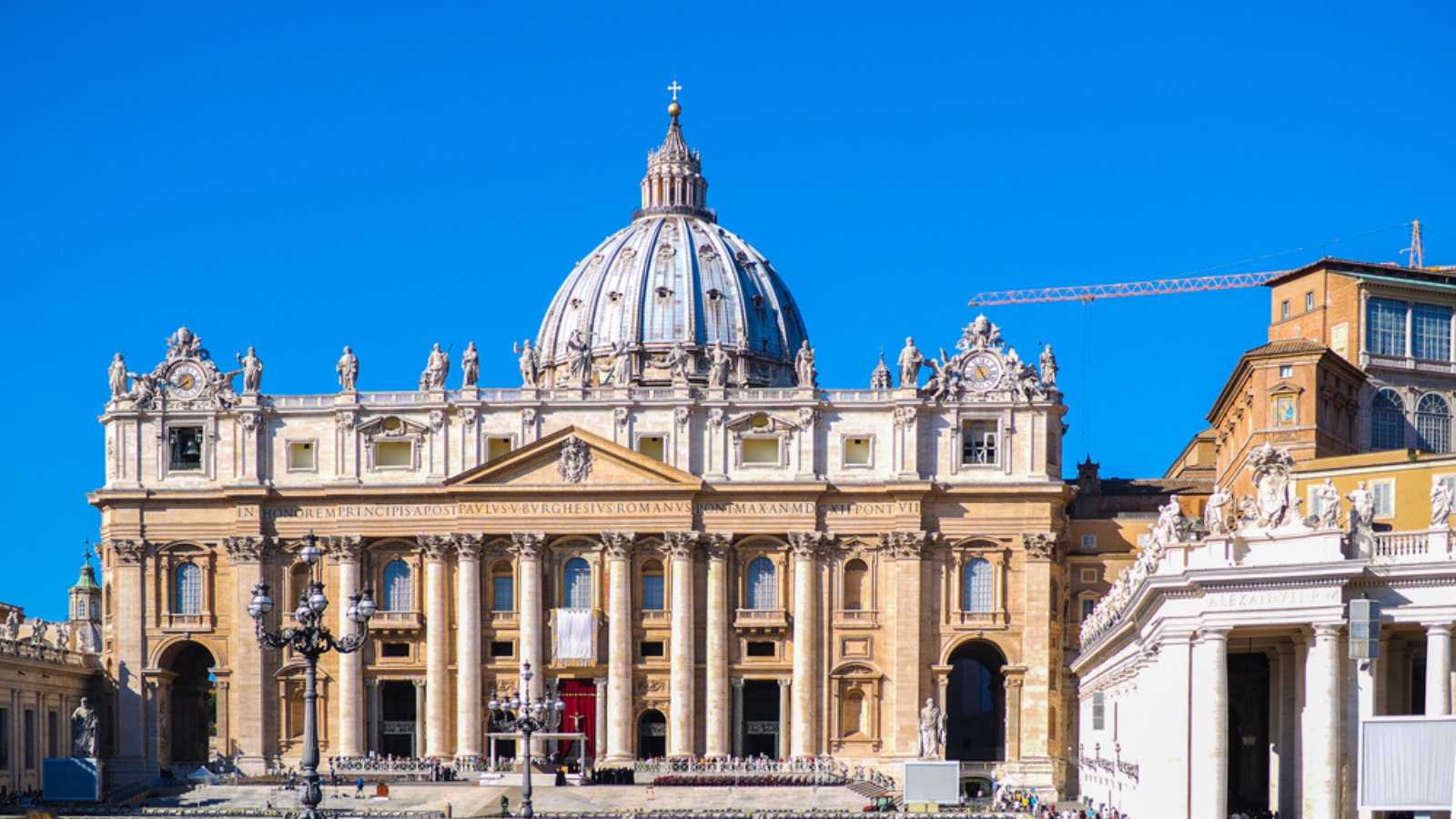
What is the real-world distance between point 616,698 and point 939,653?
14.8 m

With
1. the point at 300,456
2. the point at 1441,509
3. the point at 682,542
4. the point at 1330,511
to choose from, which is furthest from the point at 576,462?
the point at 1441,509

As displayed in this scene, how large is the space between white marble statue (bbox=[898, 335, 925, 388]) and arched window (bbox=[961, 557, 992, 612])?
28.5ft

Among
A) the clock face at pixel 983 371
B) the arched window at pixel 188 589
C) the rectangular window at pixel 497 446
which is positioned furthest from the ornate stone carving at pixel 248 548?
the clock face at pixel 983 371

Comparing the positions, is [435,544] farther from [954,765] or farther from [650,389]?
[954,765]

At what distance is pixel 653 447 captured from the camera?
11931 centimetres

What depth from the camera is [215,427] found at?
121 metres

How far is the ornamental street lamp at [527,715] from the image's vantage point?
85250mm

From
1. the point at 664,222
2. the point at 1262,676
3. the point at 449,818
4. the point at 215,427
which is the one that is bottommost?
the point at 449,818

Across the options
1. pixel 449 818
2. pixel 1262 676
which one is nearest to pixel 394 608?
pixel 449 818

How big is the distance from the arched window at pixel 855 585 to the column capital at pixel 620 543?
32.8 ft

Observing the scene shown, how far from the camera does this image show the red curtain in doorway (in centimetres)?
11762

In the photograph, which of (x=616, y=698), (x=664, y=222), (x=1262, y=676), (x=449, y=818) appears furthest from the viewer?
(x=664, y=222)

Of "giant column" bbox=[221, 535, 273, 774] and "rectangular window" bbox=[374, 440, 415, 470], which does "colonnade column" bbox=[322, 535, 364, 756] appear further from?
"rectangular window" bbox=[374, 440, 415, 470]

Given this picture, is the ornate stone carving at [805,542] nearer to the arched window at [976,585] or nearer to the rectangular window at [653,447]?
the arched window at [976,585]
